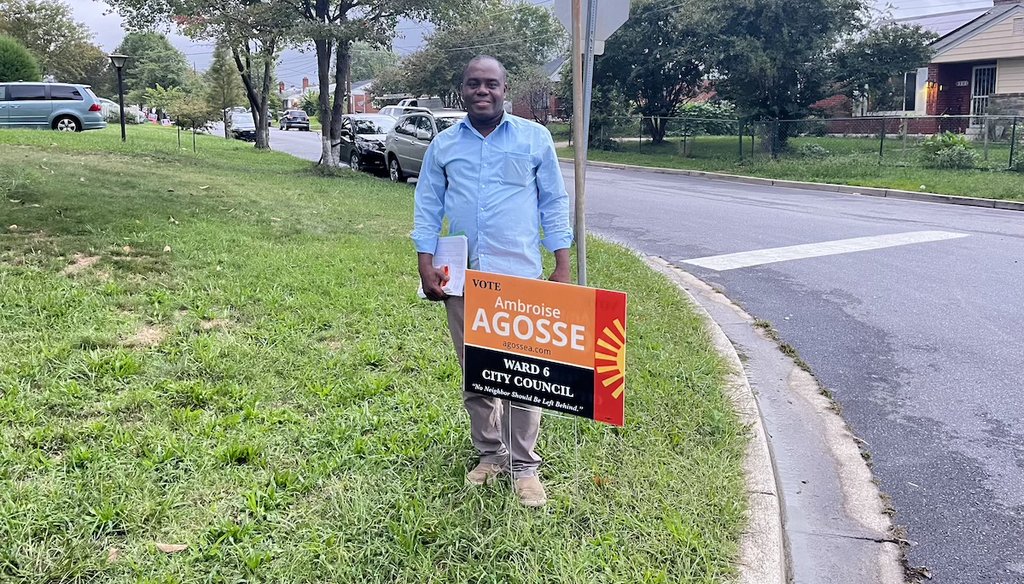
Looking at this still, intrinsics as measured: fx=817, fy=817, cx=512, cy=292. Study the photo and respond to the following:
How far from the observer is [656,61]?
28.3m

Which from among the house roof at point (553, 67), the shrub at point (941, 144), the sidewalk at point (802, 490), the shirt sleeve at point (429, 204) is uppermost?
the house roof at point (553, 67)

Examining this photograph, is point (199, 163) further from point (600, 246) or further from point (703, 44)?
point (703, 44)

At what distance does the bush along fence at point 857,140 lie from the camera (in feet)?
63.9

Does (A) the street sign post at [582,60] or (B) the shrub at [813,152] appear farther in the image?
(B) the shrub at [813,152]

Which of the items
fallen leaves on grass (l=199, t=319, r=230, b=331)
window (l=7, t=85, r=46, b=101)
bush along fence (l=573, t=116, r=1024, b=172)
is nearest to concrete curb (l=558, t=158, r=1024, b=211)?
bush along fence (l=573, t=116, r=1024, b=172)

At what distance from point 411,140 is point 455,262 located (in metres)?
13.3

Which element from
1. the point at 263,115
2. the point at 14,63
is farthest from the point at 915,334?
the point at 14,63

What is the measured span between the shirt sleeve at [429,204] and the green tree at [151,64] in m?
57.5

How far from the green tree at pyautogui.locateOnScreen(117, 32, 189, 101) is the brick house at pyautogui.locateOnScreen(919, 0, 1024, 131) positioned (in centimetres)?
4743

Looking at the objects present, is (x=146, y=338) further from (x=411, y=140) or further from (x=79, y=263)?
(x=411, y=140)

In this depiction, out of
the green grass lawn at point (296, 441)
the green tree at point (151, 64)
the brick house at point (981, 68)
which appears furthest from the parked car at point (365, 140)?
the green tree at point (151, 64)

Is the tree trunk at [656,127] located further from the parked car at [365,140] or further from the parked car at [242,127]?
the parked car at [242,127]

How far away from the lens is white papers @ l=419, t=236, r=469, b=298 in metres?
3.10

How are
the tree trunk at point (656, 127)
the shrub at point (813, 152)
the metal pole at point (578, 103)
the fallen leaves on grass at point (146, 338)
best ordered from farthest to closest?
the tree trunk at point (656, 127)
the shrub at point (813, 152)
the fallen leaves on grass at point (146, 338)
the metal pole at point (578, 103)
